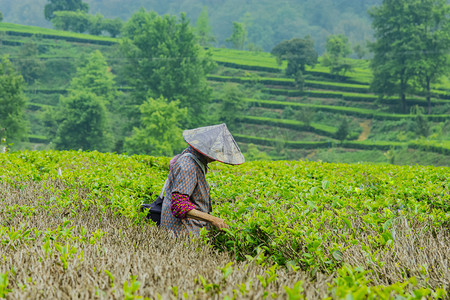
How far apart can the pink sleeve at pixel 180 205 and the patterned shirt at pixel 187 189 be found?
3cm

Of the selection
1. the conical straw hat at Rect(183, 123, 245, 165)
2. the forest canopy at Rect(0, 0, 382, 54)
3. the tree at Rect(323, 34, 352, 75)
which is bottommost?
the conical straw hat at Rect(183, 123, 245, 165)

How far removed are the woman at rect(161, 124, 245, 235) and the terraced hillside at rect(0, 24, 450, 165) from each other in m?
32.2

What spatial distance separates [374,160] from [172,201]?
34.6 metres

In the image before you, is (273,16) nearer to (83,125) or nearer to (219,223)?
(83,125)

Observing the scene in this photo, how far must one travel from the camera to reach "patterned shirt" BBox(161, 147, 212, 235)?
9.99 feet

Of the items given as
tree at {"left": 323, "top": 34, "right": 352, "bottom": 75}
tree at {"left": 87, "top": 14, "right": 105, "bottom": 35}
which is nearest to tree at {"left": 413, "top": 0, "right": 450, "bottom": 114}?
tree at {"left": 323, "top": 34, "right": 352, "bottom": 75}

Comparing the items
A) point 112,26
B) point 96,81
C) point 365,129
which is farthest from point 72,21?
point 365,129

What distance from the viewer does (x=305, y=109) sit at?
4400 cm

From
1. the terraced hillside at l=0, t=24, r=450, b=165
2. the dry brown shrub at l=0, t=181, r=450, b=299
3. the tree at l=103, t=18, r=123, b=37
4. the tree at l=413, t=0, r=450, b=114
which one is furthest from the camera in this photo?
the tree at l=103, t=18, r=123, b=37

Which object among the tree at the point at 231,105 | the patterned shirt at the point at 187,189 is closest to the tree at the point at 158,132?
the tree at the point at 231,105

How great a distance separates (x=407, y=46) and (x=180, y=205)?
47.9 metres

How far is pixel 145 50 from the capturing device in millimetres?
47250

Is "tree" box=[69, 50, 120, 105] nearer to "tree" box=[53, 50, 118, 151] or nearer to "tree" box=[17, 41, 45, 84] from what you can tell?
"tree" box=[17, 41, 45, 84]

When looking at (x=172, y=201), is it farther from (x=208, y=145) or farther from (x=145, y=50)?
(x=145, y=50)
